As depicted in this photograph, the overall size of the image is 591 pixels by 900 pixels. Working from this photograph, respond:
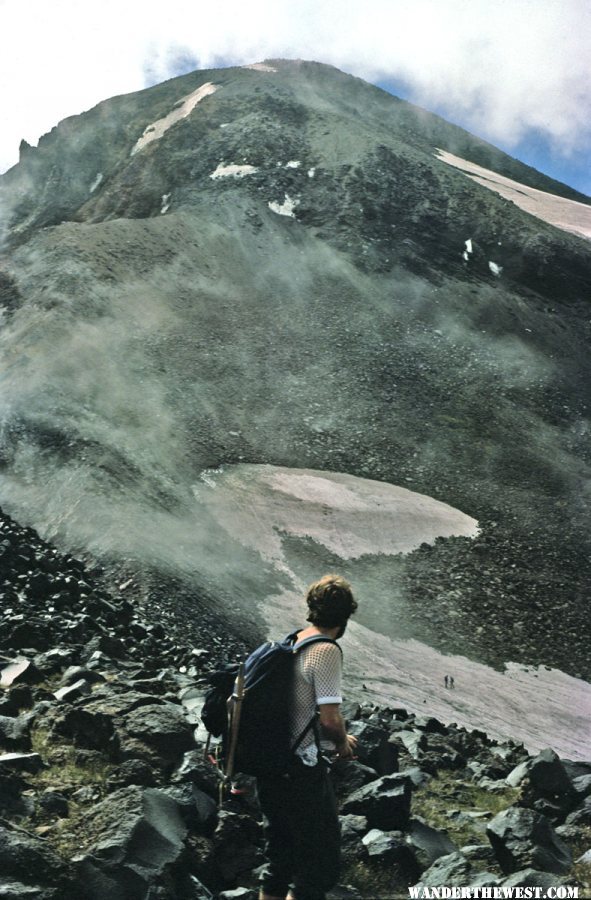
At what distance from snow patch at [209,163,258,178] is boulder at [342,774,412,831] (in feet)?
236

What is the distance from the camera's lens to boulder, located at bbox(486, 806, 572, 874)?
339 inches

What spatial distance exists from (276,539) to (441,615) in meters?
8.21

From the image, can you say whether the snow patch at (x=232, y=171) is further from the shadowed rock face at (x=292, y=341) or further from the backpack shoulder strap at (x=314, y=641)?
the backpack shoulder strap at (x=314, y=641)

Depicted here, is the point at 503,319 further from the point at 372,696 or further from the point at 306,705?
the point at 306,705

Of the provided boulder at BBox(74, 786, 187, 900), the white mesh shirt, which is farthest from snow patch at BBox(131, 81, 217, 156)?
the white mesh shirt

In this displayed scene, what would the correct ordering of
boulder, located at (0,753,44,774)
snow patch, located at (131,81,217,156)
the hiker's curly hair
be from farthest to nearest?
snow patch, located at (131,81,217,156), boulder, located at (0,753,44,774), the hiker's curly hair

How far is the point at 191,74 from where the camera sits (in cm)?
9681

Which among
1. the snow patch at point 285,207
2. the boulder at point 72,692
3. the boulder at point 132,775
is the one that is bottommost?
the boulder at point 72,692

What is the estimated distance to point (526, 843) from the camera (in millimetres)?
8805

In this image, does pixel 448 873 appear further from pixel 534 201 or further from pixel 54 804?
pixel 534 201

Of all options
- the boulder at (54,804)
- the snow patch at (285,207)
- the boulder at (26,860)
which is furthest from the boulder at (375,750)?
the snow patch at (285,207)

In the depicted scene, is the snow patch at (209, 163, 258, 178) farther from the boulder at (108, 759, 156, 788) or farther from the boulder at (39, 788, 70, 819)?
the boulder at (39, 788, 70, 819)

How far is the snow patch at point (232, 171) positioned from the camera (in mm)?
76375

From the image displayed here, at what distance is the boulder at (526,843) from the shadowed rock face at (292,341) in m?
22.9
